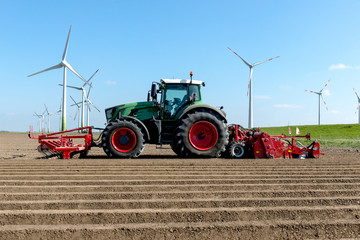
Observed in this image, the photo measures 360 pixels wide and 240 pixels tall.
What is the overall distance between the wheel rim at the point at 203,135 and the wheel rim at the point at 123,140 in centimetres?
169

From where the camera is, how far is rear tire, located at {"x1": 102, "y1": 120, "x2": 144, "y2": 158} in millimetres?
8617

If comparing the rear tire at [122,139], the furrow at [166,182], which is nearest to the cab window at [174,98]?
Result: the rear tire at [122,139]

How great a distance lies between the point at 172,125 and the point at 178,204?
5158mm

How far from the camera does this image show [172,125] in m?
9.06

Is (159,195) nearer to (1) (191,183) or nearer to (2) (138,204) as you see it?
(2) (138,204)

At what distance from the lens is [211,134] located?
8984 mm

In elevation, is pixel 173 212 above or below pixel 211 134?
below

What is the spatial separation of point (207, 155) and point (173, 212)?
5.35m

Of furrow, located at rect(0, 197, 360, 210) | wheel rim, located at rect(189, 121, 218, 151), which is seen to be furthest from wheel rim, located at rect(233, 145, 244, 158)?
furrow, located at rect(0, 197, 360, 210)

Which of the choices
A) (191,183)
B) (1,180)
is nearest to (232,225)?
(191,183)

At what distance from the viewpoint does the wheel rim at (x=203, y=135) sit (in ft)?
29.2

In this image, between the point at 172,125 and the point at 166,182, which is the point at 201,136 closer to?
the point at 172,125

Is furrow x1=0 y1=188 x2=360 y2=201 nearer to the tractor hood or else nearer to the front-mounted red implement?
the front-mounted red implement

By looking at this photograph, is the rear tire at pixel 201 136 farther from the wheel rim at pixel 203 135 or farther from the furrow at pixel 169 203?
the furrow at pixel 169 203
